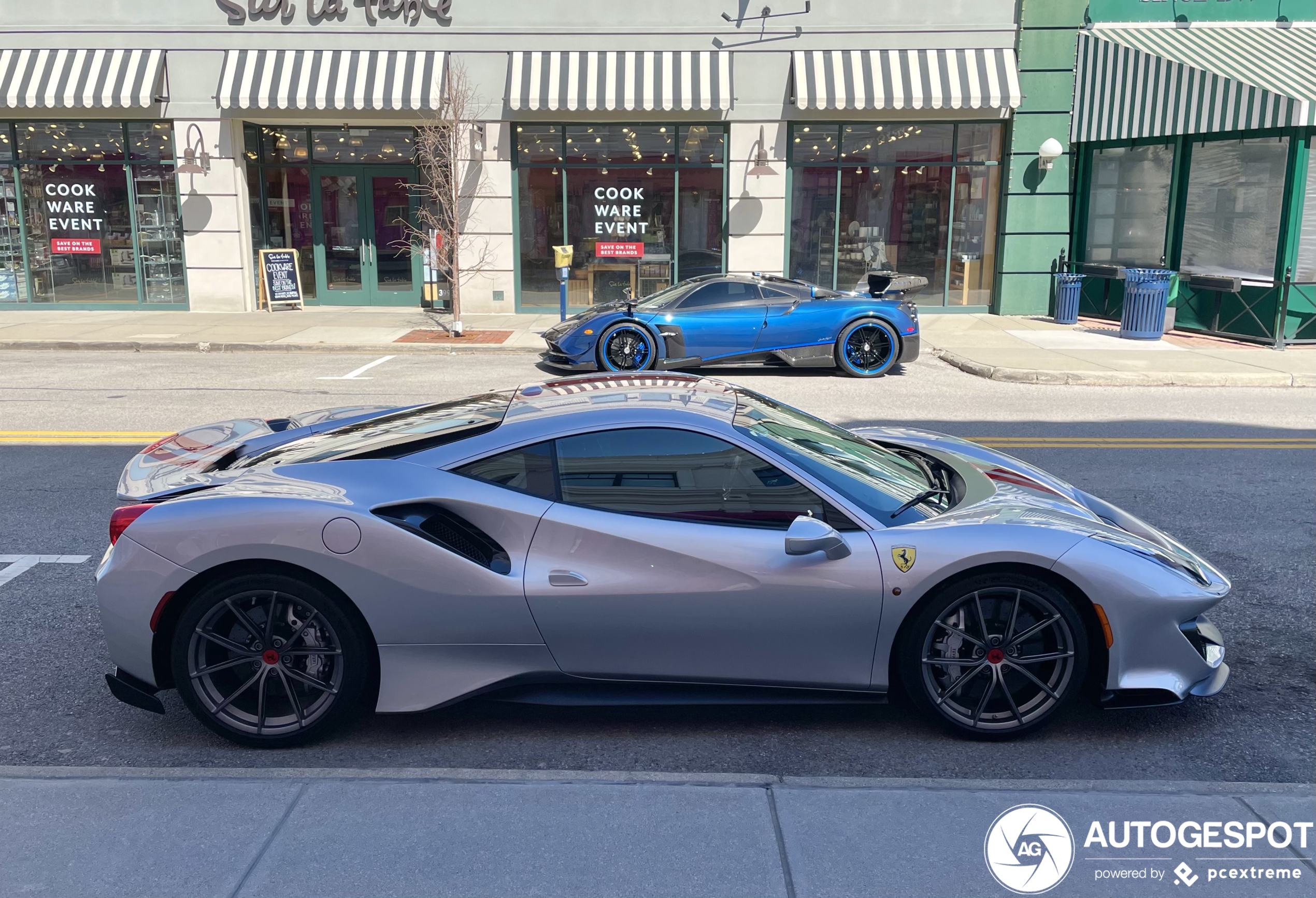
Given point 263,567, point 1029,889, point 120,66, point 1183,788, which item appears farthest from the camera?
point 120,66

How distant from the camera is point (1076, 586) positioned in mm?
3980

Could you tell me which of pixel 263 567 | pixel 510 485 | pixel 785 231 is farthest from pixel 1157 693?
pixel 785 231

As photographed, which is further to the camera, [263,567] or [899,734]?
[899,734]

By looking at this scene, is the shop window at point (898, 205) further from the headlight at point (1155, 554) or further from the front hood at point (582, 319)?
the headlight at point (1155, 554)

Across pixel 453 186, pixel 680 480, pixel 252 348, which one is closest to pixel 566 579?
pixel 680 480

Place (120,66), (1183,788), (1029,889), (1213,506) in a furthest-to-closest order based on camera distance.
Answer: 1. (120,66)
2. (1213,506)
3. (1183,788)
4. (1029,889)

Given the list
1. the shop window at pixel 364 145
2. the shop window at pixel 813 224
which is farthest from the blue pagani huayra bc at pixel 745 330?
the shop window at pixel 364 145

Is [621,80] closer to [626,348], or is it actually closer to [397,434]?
[626,348]

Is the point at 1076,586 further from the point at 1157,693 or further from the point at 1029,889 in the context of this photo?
the point at 1029,889

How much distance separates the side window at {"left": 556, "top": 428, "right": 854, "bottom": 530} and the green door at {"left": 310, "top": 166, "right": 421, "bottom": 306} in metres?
17.5

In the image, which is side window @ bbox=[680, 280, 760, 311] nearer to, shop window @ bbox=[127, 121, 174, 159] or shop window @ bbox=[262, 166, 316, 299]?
shop window @ bbox=[262, 166, 316, 299]

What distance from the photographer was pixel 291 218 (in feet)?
67.7

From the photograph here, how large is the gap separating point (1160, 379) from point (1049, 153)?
675 centimetres

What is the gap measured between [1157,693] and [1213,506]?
158 inches
